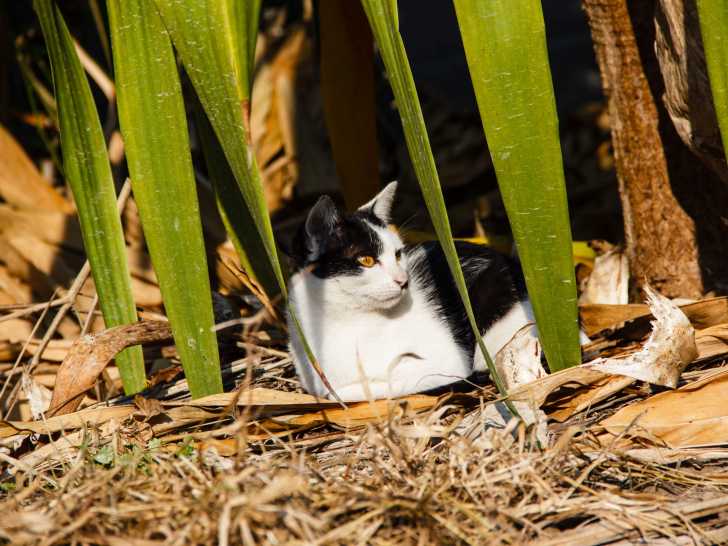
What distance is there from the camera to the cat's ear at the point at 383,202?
6.05 feet

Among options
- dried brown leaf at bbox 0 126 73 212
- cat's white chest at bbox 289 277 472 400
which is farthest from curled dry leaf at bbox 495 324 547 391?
dried brown leaf at bbox 0 126 73 212

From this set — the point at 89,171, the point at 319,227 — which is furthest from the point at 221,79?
the point at 319,227

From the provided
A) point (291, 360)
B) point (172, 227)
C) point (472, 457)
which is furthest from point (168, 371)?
point (472, 457)

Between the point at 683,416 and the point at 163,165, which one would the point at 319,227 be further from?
the point at 683,416

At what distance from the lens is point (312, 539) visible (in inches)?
38.4

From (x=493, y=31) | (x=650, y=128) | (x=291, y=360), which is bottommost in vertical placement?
(x=291, y=360)

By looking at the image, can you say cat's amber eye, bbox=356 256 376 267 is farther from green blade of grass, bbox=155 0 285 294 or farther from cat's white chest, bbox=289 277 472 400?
green blade of grass, bbox=155 0 285 294

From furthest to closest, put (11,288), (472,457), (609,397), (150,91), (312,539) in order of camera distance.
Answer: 1. (11,288)
2. (609,397)
3. (150,91)
4. (472,457)
5. (312,539)

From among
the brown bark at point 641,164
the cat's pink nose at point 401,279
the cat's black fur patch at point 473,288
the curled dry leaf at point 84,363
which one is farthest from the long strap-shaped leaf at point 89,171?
the brown bark at point 641,164

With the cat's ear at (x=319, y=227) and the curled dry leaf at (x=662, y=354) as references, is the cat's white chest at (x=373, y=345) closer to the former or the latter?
the cat's ear at (x=319, y=227)

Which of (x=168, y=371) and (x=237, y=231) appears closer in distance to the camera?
(x=237, y=231)

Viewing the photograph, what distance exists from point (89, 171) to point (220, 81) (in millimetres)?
405

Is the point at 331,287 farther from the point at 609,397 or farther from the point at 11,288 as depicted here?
the point at 11,288

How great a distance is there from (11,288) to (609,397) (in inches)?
66.7
